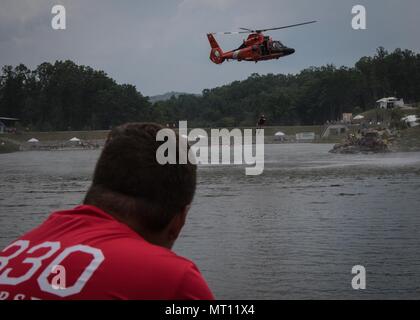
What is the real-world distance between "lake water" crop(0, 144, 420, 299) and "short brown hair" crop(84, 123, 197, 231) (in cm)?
771

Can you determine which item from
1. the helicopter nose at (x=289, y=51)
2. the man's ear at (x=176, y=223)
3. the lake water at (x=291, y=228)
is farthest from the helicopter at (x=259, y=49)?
the man's ear at (x=176, y=223)

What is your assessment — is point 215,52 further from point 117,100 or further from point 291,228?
point 291,228

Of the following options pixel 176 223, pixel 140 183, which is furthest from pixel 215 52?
pixel 140 183

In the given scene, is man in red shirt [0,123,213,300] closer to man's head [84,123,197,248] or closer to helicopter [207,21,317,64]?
man's head [84,123,197,248]

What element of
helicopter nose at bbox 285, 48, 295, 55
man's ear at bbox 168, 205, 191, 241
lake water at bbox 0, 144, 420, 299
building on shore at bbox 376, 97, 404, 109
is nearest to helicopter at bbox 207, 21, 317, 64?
helicopter nose at bbox 285, 48, 295, 55

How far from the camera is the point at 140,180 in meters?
2.21

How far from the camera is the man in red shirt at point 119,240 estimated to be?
6.46 ft

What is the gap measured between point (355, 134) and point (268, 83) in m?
40.4

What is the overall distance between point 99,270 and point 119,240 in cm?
14

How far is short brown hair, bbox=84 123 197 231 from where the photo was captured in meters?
2.22

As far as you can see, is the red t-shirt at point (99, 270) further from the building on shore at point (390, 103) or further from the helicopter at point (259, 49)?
the building on shore at point (390, 103)

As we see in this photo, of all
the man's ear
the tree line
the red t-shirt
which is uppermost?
the tree line

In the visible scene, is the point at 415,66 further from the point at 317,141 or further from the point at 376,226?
the point at 376,226

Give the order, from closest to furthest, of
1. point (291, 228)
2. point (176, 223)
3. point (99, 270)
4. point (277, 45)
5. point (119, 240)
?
point (99, 270) → point (119, 240) → point (176, 223) → point (291, 228) → point (277, 45)
